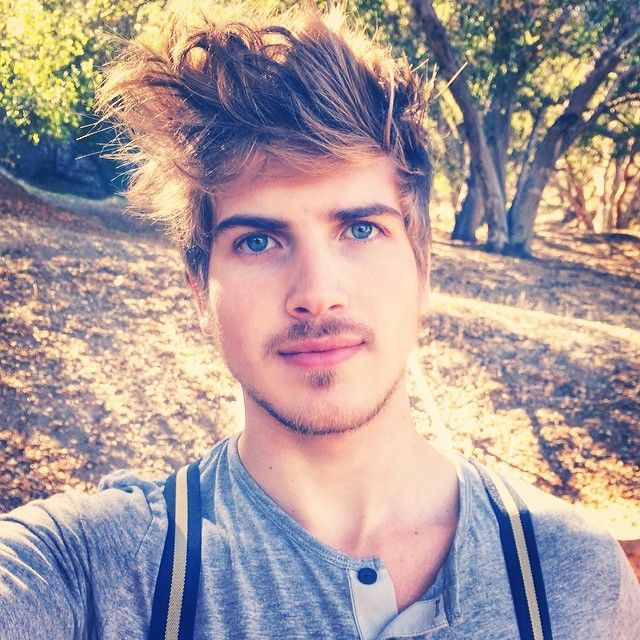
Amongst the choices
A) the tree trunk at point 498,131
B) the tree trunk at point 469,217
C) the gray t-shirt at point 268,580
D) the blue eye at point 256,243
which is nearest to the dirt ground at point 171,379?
the gray t-shirt at point 268,580

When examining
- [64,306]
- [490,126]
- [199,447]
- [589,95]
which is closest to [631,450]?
[199,447]

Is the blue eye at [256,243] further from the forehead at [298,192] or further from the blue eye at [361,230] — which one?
the blue eye at [361,230]

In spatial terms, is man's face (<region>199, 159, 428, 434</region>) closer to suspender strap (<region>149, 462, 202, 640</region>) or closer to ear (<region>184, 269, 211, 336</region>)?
ear (<region>184, 269, 211, 336</region>)

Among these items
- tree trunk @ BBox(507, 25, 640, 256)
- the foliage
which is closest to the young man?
the foliage

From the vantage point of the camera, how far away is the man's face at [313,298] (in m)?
1.58

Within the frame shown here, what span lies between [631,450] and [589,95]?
716 centimetres

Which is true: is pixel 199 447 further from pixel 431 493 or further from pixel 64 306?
pixel 431 493

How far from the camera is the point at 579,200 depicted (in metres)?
19.1

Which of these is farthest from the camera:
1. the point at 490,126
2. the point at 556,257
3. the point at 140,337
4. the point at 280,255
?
the point at 556,257

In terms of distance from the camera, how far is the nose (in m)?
1.56

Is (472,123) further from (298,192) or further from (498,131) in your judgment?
(298,192)

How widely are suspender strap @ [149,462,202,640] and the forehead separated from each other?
0.77 meters

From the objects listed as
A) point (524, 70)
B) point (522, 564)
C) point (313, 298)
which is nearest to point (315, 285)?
point (313, 298)

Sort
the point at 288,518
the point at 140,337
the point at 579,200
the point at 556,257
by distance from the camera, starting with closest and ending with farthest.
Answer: the point at 288,518, the point at 140,337, the point at 556,257, the point at 579,200
